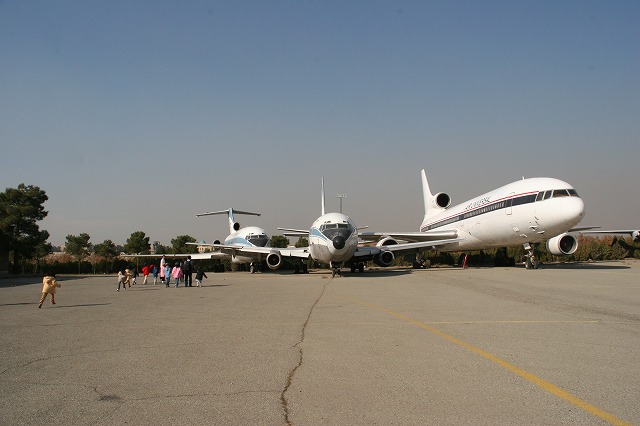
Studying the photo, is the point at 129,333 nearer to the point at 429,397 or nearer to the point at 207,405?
the point at 207,405

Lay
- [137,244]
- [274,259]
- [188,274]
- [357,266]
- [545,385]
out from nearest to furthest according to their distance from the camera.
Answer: [545,385] < [188,274] < [274,259] < [357,266] < [137,244]

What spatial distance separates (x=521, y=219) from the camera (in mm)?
27000

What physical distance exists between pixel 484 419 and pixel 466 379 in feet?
4.09

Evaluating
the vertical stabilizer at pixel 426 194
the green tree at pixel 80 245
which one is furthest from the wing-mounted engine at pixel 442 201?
the green tree at pixel 80 245

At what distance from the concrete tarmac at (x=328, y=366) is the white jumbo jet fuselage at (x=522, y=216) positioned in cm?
1455

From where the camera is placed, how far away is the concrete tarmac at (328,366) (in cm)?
430

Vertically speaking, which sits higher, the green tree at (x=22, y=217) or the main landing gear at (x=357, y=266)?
the green tree at (x=22, y=217)

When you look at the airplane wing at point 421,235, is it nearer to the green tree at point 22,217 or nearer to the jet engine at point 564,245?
the jet engine at point 564,245

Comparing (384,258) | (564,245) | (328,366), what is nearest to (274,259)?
(384,258)

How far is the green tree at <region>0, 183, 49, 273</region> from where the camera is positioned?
154 feet

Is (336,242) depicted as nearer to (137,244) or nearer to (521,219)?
(521,219)

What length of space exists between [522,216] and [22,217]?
4752 cm

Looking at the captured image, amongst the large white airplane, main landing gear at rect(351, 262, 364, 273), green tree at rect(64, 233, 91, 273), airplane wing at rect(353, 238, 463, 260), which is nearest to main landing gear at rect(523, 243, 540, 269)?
the large white airplane

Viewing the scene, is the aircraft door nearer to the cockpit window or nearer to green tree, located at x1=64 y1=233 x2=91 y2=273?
the cockpit window
